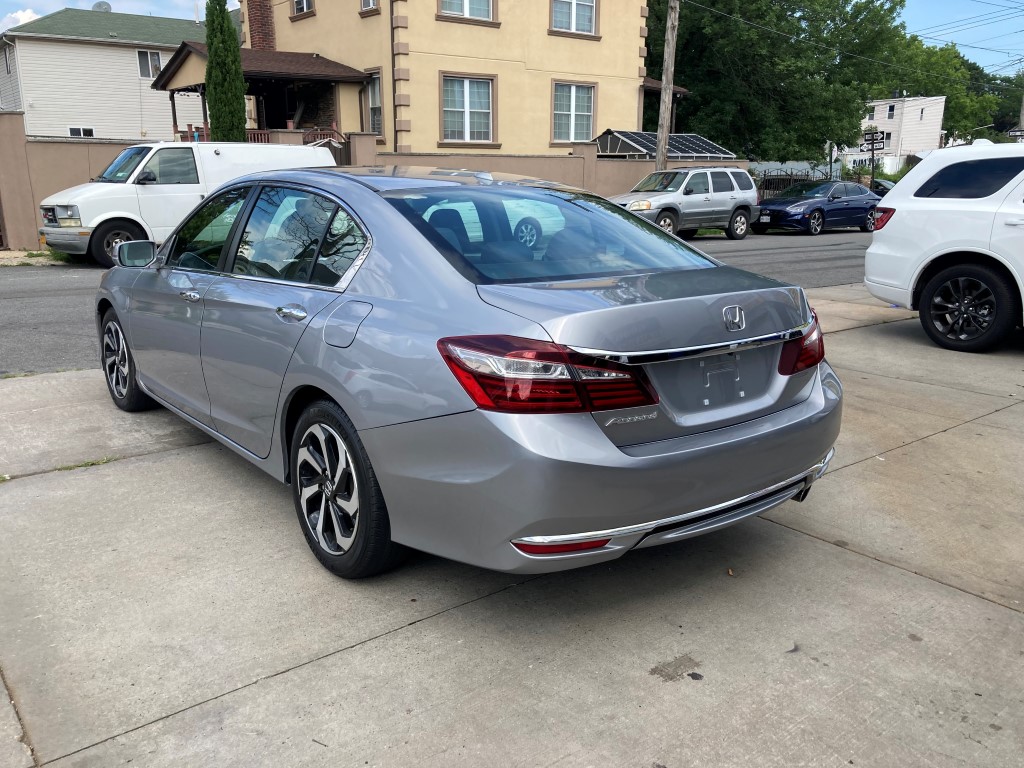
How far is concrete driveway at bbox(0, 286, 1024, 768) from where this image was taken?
8.56 feet

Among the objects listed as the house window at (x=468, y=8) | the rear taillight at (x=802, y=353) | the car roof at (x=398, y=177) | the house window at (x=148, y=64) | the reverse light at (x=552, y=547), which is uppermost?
the house window at (x=468, y=8)

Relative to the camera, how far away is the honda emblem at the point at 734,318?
3.12 meters

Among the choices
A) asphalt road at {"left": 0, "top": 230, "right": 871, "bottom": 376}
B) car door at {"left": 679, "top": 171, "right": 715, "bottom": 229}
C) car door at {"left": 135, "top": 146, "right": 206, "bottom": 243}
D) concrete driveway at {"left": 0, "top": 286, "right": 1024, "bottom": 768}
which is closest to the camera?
concrete driveway at {"left": 0, "top": 286, "right": 1024, "bottom": 768}

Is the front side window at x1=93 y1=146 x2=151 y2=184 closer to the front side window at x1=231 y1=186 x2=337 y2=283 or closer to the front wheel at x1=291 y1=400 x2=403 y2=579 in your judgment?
the front side window at x1=231 y1=186 x2=337 y2=283

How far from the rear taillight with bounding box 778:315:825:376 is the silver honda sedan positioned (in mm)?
10

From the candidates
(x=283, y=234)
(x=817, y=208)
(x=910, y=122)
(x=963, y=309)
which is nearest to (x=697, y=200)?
(x=817, y=208)

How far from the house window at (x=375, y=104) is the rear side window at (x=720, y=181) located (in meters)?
8.93

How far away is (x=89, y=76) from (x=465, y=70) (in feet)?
65.2

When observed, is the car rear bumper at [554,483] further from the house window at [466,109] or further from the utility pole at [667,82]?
the house window at [466,109]

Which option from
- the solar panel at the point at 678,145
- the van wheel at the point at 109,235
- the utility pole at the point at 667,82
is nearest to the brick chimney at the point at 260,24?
the solar panel at the point at 678,145

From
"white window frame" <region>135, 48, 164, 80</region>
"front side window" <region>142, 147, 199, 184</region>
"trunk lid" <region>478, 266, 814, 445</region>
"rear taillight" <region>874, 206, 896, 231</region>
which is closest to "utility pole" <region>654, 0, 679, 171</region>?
"front side window" <region>142, 147, 199, 184</region>

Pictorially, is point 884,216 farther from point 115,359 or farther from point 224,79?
point 224,79

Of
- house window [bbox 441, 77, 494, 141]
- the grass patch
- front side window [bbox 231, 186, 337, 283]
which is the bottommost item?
the grass patch

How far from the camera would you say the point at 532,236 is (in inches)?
148
